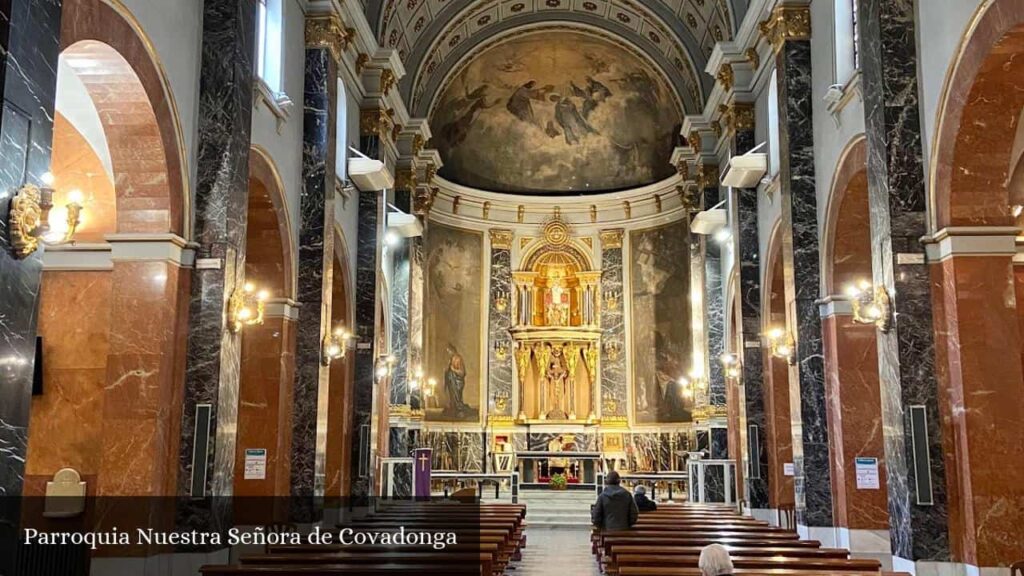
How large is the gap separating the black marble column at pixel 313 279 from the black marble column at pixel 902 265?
8198 millimetres

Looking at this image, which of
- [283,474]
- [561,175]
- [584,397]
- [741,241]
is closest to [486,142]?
[561,175]

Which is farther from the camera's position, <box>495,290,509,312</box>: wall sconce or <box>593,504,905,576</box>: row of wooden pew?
<box>495,290,509,312</box>: wall sconce

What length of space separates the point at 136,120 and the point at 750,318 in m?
12.1

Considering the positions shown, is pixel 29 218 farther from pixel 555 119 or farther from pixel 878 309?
pixel 555 119

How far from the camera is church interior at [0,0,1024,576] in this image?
9406mm

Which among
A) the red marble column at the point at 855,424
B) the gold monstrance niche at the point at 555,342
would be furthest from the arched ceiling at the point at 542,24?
the red marble column at the point at 855,424

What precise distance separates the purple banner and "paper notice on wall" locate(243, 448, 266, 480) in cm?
587

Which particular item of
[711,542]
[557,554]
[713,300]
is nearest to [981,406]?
[711,542]

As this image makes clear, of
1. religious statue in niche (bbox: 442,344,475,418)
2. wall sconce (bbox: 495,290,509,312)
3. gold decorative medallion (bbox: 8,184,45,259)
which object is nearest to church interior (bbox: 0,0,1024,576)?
gold decorative medallion (bbox: 8,184,45,259)

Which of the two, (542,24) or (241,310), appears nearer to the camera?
(241,310)

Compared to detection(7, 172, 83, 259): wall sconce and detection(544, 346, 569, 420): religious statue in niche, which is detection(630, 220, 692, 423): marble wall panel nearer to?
detection(544, 346, 569, 420): religious statue in niche

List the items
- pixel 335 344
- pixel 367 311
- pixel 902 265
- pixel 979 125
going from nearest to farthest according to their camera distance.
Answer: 1. pixel 979 125
2. pixel 902 265
3. pixel 335 344
4. pixel 367 311

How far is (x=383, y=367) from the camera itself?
18922 mm

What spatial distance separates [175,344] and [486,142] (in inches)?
744
